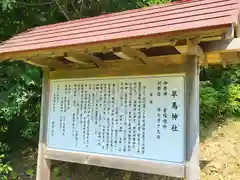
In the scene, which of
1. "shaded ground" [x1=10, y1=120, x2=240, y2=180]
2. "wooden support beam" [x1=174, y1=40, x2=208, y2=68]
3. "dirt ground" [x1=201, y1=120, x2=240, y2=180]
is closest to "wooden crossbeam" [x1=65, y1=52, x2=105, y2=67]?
"wooden support beam" [x1=174, y1=40, x2=208, y2=68]

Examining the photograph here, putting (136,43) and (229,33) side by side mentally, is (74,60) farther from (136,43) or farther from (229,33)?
(229,33)

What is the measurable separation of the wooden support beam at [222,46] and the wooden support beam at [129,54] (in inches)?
23.4

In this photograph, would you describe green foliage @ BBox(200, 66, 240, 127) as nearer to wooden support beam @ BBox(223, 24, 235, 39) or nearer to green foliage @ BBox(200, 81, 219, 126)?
green foliage @ BBox(200, 81, 219, 126)

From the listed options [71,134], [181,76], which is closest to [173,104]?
[181,76]

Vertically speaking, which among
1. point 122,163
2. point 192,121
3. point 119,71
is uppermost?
point 119,71

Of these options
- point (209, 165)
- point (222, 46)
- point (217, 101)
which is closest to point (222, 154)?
point (209, 165)

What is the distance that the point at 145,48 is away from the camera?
106 inches

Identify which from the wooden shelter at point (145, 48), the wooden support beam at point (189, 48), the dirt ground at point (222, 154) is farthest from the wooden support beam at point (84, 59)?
the dirt ground at point (222, 154)

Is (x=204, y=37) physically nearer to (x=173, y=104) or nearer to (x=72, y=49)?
(x=173, y=104)

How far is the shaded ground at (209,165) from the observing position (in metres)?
4.38

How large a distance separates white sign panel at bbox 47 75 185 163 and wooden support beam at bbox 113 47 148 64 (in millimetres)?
204

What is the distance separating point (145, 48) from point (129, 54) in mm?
188

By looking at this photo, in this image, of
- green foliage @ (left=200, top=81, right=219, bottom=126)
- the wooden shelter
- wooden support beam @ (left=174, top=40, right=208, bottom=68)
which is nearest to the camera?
the wooden shelter

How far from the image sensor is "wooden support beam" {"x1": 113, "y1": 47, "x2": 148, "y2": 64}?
2.53 metres
